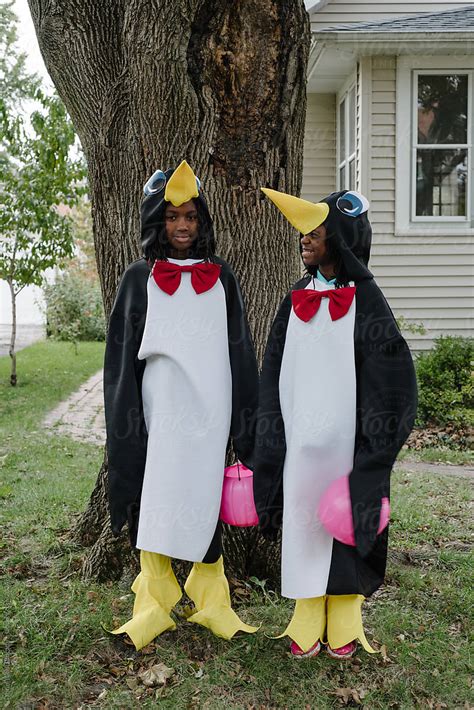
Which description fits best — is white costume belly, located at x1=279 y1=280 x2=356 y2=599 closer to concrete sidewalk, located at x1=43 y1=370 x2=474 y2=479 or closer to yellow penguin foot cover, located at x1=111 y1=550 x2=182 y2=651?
yellow penguin foot cover, located at x1=111 y1=550 x2=182 y2=651

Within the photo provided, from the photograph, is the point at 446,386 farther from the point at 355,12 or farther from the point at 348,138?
the point at 355,12

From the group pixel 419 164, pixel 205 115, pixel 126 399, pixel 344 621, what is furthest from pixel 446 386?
pixel 126 399

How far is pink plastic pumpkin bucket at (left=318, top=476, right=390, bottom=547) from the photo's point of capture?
3012 mm

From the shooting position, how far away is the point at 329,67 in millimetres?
9742

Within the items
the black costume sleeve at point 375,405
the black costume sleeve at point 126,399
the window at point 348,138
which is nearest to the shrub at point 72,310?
the window at point 348,138

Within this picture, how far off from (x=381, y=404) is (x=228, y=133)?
1555 millimetres

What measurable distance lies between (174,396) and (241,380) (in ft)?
0.96

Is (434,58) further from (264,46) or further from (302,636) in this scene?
(302,636)

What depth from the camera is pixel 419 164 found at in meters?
9.30

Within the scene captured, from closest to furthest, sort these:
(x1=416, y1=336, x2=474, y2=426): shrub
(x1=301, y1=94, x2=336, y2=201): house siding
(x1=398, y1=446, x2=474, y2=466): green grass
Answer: (x1=398, y1=446, x2=474, y2=466): green grass < (x1=416, y1=336, x2=474, y2=426): shrub < (x1=301, y1=94, x2=336, y2=201): house siding

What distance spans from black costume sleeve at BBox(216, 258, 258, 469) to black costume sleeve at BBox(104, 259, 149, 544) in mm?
379

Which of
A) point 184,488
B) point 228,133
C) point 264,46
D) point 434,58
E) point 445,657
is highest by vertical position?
point 434,58

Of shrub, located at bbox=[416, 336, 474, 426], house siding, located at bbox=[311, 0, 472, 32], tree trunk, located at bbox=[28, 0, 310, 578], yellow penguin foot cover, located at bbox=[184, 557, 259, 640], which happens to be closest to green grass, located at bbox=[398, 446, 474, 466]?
shrub, located at bbox=[416, 336, 474, 426]

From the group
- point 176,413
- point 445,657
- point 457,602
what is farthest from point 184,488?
point 457,602
